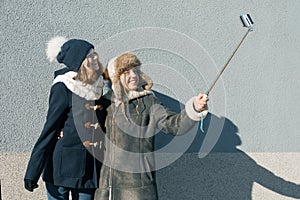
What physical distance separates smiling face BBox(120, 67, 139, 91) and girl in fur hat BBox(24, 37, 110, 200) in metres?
0.17

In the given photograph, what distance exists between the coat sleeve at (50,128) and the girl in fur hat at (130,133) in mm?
307

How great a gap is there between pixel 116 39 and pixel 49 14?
53cm

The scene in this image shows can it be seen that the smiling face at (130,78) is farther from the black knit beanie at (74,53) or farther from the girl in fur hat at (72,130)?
the black knit beanie at (74,53)

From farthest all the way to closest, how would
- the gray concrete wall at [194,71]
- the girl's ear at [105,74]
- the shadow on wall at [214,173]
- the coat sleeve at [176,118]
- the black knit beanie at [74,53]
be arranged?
the shadow on wall at [214,173]
the gray concrete wall at [194,71]
the girl's ear at [105,74]
the black knit beanie at [74,53]
the coat sleeve at [176,118]

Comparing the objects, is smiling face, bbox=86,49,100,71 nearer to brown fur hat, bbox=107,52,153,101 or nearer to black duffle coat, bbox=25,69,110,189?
brown fur hat, bbox=107,52,153,101

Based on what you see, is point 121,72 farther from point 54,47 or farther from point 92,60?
point 54,47

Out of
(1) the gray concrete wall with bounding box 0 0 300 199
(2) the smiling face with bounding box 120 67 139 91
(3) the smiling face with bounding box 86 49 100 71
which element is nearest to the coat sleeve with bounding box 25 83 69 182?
(3) the smiling face with bounding box 86 49 100 71

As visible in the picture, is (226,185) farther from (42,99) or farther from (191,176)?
(42,99)

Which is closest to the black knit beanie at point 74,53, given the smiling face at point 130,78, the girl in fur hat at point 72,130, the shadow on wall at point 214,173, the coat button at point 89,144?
the girl in fur hat at point 72,130

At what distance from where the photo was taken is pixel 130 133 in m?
3.15

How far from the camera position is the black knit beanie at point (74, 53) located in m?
3.13

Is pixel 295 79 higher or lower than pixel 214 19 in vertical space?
lower

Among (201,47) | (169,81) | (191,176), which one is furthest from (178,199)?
(201,47)

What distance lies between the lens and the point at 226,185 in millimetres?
4184
